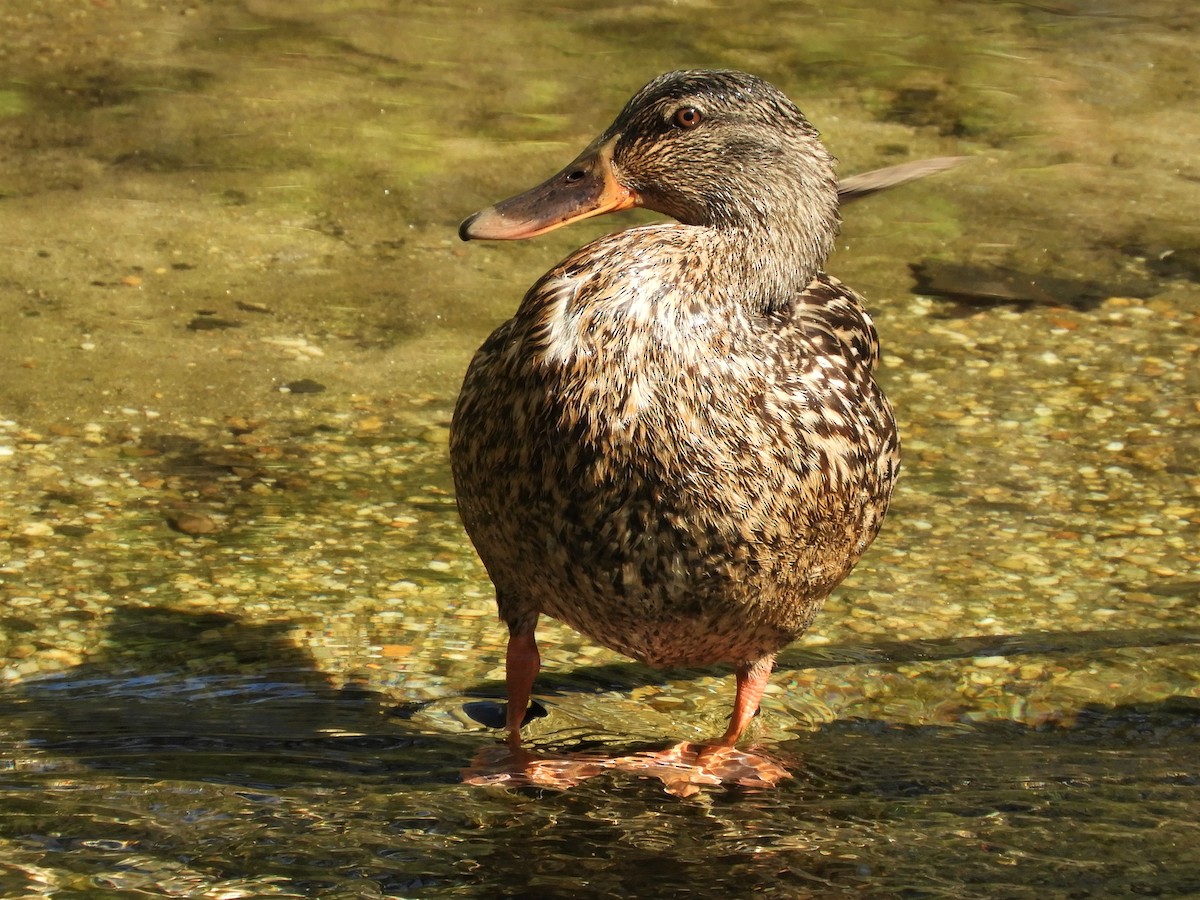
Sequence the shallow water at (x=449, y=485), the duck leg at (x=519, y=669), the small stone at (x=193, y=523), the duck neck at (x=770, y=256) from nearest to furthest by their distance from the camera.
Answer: the shallow water at (x=449, y=485)
the duck neck at (x=770, y=256)
the duck leg at (x=519, y=669)
the small stone at (x=193, y=523)

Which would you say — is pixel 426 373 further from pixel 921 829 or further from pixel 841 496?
pixel 921 829

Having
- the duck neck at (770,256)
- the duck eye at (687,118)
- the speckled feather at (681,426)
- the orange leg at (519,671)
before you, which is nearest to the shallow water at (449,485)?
the orange leg at (519,671)

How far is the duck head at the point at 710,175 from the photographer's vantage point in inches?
161

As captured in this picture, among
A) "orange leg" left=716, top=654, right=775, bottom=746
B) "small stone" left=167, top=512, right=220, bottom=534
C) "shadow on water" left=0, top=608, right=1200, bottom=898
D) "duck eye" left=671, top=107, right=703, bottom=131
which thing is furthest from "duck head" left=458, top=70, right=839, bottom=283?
"small stone" left=167, top=512, right=220, bottom=534

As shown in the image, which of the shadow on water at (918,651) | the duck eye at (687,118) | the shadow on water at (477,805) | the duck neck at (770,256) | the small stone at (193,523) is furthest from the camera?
the small stone at (193,523)

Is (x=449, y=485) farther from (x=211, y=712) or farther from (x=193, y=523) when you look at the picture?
(x=211, y=712)

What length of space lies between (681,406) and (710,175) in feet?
2.27

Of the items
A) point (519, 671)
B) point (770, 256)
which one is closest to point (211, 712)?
point (519, 671)

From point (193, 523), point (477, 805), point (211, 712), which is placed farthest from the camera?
point (193, 523)

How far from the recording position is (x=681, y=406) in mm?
3746

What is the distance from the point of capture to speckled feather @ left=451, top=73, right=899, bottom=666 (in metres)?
3.76

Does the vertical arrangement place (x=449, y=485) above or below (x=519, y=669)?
above

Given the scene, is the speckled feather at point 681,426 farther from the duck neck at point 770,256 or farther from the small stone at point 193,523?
the small stone at point 193,523

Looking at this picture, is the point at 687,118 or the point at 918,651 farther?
the point at 918,651
